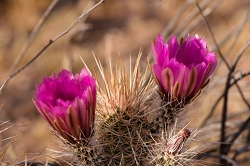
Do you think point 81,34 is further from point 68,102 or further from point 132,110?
point 68,102

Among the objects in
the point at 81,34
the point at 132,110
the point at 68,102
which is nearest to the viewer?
the point at 68,102

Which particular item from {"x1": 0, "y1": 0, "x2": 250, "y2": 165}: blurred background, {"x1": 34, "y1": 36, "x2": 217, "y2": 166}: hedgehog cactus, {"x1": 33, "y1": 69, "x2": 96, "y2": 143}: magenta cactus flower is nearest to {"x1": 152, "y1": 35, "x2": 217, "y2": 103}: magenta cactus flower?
{"x1": 34, "y1": 36, "x2": 217, "y2": 166}: hedgehog cactus

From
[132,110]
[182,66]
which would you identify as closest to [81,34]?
[132,110]

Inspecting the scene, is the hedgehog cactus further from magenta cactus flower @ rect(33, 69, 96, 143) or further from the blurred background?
the blurred background

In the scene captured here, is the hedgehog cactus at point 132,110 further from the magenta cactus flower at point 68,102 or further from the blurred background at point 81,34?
the blurred background at point 81,34

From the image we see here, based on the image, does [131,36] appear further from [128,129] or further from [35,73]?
[128,129]

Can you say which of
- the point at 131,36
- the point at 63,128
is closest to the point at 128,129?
the point at 63,128
